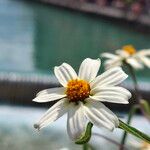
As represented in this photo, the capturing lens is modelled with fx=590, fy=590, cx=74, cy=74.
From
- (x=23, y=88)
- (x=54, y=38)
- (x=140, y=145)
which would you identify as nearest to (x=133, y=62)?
A: (x=140, y=145)

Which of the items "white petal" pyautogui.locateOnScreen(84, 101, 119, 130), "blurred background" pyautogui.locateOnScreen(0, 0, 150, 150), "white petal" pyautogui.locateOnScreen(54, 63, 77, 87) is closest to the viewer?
"white petal" pyautogui.locateOnScreen(84, 101, 119, 130)

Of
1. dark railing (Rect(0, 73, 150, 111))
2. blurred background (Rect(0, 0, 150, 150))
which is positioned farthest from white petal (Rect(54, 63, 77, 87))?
dark railing (Rect(0, 73, 150, 111))

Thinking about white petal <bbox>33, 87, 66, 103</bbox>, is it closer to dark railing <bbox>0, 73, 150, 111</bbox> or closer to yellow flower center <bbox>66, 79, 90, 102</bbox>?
yellow flower center <bbox>66, 79, 90, 102</bbox>

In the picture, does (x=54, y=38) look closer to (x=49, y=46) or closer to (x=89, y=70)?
(x=49, y=46)

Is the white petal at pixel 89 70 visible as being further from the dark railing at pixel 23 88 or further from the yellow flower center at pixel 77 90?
the dark railing at pixel 23 88

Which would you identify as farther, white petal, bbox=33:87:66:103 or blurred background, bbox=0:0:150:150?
blurred background, bbox=0:0:150:150

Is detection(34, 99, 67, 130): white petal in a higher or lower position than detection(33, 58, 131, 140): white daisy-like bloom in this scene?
lower
